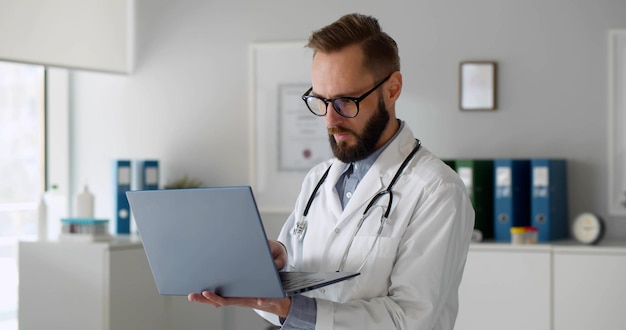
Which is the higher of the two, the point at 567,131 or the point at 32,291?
the point at 567,131

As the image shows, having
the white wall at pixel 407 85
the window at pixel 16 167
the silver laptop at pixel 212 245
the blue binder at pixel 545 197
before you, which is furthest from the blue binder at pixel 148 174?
A: the silver laptop at pixel 212 245

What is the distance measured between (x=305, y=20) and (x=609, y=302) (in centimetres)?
192

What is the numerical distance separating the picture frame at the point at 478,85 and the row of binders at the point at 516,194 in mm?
303

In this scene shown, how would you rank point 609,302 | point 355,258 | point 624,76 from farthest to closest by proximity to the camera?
point 624,76 → point 609,302 → point 355,258

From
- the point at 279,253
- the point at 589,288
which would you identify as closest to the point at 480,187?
the point at 589,288

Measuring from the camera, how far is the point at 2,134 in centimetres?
433

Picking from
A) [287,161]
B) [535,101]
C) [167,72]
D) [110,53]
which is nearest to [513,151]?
[535,101]

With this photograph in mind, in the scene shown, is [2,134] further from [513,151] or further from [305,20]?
[513,151]

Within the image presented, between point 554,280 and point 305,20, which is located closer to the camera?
point 554,280

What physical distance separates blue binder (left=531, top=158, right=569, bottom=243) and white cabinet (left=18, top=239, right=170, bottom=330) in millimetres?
1765

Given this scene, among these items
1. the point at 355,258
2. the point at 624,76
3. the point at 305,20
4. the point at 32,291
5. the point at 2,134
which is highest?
the point at 305,20

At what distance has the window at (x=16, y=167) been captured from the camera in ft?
14.1

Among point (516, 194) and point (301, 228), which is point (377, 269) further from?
point (516, 194)

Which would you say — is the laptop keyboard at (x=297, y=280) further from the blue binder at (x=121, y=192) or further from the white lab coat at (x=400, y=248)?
the blue binder at (x=121, y=192)
